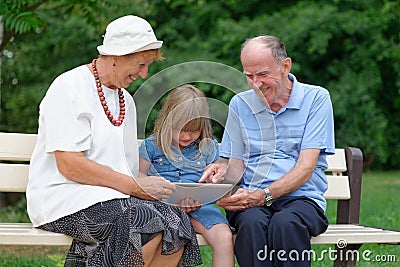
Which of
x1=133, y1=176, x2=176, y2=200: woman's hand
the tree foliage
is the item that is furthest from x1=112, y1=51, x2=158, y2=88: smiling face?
the tree foliage

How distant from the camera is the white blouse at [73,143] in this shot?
3408 mm

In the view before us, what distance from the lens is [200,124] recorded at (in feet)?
12.2

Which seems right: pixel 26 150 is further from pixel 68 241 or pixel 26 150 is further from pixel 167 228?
pixel 167 228

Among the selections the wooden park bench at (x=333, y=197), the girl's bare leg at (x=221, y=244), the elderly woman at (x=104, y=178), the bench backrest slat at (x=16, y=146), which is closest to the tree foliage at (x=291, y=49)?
the wooden park bench at (x=333, y=197)

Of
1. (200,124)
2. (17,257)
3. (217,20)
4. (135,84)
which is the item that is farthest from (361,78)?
(200,124)

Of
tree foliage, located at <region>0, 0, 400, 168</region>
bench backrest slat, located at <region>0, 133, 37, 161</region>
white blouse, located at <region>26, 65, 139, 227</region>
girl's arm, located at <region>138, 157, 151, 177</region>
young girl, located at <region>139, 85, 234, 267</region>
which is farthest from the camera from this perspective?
tree foliage, located at <region>0, 0, 400, 168</region>

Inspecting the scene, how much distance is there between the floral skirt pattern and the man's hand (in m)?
0.30

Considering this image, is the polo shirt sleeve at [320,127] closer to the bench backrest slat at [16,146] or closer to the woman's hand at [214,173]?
the woman's hand at [214,173]

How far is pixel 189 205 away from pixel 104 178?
1.60 ft

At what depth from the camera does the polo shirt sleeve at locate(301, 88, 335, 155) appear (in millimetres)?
3838

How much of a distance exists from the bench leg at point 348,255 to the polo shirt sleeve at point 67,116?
157 cm

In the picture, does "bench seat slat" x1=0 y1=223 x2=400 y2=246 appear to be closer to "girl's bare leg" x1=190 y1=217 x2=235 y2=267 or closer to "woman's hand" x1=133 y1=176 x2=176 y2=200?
"girl's bare leg" x1=190 y1=217 x2=235 y2=267

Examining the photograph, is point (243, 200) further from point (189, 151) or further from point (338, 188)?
point (338, 188)

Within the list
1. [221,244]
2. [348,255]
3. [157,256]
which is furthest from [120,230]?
[348,255]
